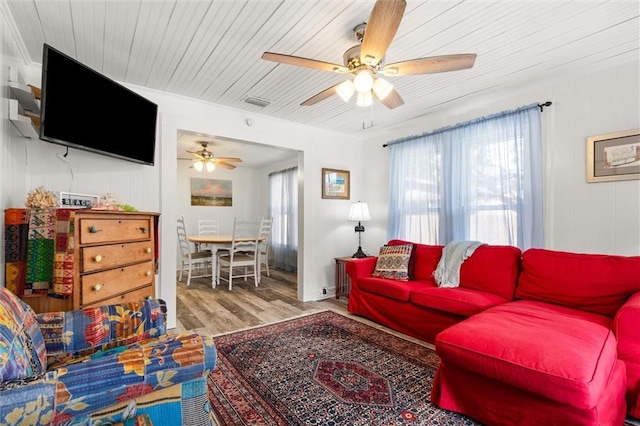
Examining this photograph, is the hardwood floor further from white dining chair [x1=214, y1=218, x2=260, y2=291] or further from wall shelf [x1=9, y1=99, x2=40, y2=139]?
wall shelf [x1=9, y1=99, x2=40, y2=139]

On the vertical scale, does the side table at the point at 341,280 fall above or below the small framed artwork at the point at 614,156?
below

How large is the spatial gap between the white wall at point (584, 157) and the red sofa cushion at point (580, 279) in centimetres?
27

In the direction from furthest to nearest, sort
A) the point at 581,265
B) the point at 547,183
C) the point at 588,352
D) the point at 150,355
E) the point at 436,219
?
the point at 436,219
the point at 547,183
the point at 581,265
the point at 588,352
the point at 150,355

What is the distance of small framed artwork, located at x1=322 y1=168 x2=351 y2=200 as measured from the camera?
432 centimetres

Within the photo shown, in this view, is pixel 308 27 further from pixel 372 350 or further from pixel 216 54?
pixel 372 350

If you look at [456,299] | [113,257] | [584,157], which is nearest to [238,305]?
[113,257]

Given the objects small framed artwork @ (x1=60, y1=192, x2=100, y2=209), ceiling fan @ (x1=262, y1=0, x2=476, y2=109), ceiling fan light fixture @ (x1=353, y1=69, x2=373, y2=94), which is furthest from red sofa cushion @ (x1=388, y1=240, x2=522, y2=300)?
small framed artwork @ (x1=60, y1=192, x2=100, y2=209)

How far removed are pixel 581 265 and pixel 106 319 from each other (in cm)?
325

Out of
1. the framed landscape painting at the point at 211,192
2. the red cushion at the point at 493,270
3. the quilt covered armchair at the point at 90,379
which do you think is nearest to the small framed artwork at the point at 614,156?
the red cushion at the point at 493,270

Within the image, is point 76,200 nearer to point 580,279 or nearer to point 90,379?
point 90,379

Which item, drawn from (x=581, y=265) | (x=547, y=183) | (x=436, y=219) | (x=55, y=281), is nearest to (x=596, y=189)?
(x=547, y=183)

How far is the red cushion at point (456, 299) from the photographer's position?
8.01ft

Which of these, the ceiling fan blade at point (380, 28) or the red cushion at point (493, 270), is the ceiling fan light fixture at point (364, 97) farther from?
the red cushion at point (493, 270)

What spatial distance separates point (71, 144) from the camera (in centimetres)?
202
